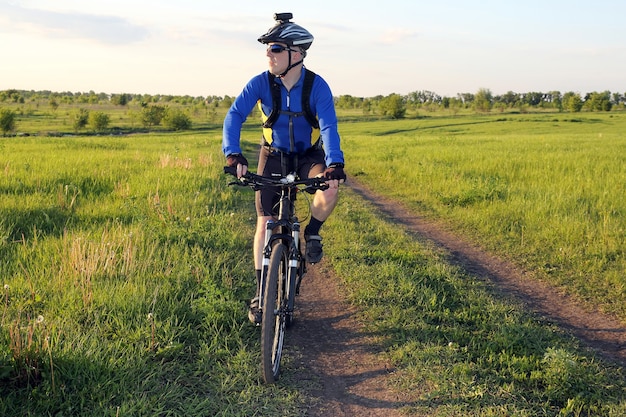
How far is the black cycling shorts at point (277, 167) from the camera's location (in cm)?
396

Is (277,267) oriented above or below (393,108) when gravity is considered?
below

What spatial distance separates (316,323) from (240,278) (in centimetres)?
124

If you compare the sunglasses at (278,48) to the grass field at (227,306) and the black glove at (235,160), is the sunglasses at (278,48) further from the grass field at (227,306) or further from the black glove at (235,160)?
the grass field at (227,306)

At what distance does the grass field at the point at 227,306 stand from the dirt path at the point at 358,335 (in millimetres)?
158

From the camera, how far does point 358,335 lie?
13.9 ft

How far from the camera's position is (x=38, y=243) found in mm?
5562

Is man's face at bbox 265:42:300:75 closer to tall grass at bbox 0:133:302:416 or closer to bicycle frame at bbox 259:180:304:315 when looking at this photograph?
bicycle frame at bbox 259:180:304:315

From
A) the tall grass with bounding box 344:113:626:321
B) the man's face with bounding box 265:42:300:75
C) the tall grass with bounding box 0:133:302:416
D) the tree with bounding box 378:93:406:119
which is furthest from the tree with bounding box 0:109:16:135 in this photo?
the tree with bounding box 378:93:406:119

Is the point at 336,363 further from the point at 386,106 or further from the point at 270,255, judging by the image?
the point at 386,106

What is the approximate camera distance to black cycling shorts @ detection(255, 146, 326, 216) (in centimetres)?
396

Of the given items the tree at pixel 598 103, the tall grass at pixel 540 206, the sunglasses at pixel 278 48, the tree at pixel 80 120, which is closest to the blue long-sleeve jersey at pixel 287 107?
the sunglasses at pixel 278 48

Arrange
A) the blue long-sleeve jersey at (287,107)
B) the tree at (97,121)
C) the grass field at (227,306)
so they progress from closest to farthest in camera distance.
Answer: the grass field at (227,306), the blue long-sleeve jersey at (287,107), the tree at (97,121)

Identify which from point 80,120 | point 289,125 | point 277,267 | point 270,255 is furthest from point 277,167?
point 80,120

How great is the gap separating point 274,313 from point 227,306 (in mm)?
973
